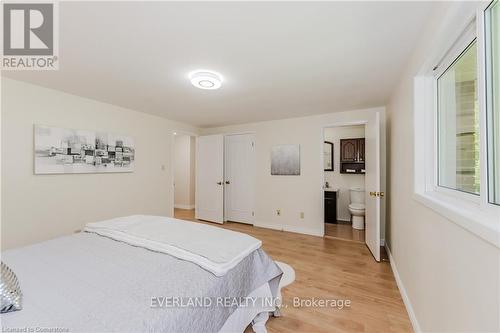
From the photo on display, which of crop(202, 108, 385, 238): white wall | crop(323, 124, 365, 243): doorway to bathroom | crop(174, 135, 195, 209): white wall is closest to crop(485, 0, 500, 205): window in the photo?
crop(202, 108, 385, 238): white wall

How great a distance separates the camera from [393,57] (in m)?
1.94

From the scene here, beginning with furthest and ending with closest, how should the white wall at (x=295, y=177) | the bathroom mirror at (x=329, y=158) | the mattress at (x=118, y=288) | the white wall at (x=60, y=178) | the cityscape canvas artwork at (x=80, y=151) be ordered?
1. the bathroom mirror at (x=329, y=158)
2. the white wall at (x=295, y=177)
3. the cityscape canvas artwork at (x=80, y=151)
4. the white wall at (x=60, y=178)
5. the mattress at (x=118, y=288)

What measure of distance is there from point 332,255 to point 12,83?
435 cm

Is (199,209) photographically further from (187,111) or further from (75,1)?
(75,1)

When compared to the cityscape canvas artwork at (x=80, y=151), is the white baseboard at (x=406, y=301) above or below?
below

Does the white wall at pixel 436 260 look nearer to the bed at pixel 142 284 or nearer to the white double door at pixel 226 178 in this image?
the bed at pixel 142 284

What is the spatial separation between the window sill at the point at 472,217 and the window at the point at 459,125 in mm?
104

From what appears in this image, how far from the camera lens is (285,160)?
438 cm

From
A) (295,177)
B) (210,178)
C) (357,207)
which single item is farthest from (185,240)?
(357,207)

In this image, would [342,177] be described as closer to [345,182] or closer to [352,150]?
Answer: [345,182]

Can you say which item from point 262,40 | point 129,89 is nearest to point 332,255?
point 262,40

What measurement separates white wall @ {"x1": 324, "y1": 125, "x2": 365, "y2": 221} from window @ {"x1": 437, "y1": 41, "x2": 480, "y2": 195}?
3.37 metres

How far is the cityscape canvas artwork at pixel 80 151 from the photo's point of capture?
2666mm

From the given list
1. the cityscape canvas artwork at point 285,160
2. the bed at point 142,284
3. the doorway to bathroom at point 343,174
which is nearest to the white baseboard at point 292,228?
the doorway to bathroom at point 343,174
